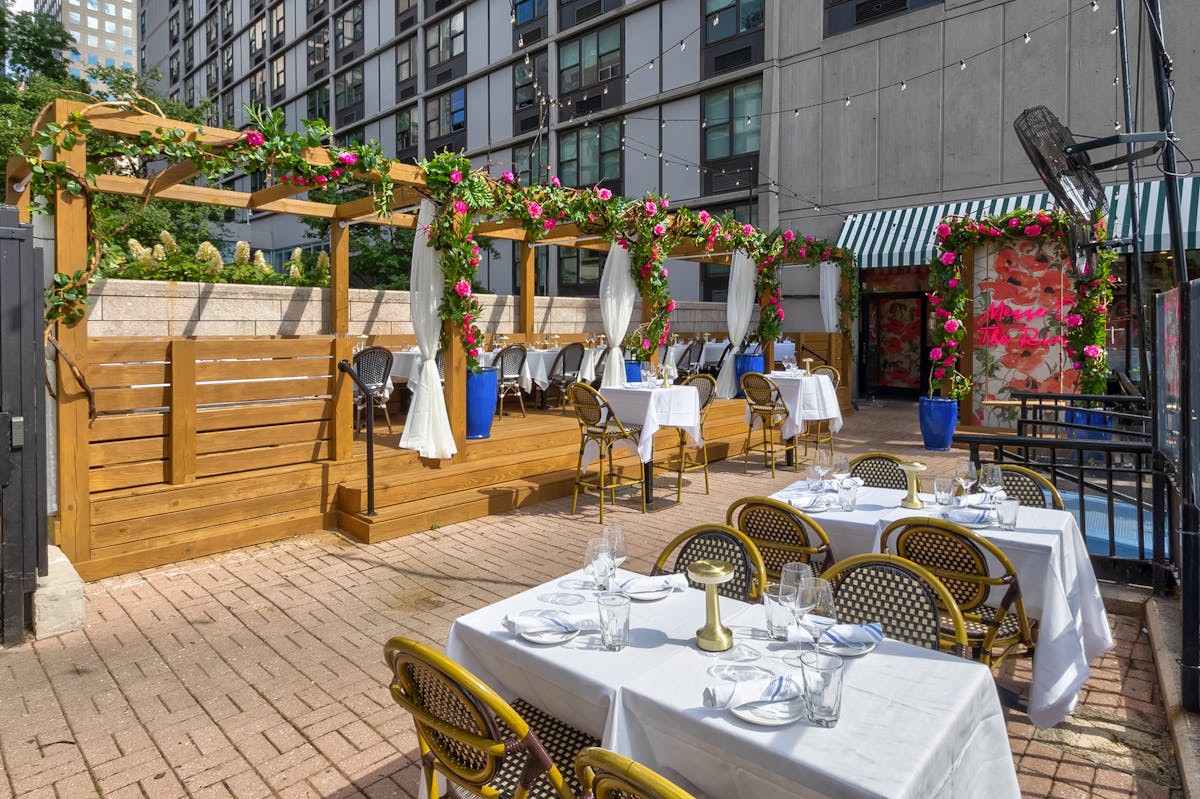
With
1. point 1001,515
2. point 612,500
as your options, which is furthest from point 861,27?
point 1001,515

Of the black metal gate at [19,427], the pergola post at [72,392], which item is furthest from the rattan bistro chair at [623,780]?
the pergola post at [72,392]

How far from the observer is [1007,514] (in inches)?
132

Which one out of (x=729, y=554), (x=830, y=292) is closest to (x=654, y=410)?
(x=729, y=554)

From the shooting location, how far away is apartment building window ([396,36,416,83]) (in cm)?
2573

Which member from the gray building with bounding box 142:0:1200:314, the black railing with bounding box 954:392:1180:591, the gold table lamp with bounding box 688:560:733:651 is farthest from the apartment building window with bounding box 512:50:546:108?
the gold table lamp with bounding box 688:560:733:651

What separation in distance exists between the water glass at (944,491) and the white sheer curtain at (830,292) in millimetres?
12433

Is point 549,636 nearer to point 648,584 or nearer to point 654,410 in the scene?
point 648,584

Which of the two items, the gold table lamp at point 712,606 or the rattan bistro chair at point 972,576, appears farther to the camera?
the rattan bistro chair at point 972,576

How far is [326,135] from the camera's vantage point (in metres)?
5.98

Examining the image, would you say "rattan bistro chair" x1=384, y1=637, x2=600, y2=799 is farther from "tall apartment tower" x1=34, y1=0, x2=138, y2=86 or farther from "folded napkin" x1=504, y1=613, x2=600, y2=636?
"tall apartment tower" x1=34, y1=0, x2=138, y2=86

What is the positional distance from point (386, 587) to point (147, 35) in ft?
165

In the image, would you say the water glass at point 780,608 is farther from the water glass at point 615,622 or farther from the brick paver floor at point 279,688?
the brick paver floor at point 279,688

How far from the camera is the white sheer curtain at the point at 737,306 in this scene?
12125mm

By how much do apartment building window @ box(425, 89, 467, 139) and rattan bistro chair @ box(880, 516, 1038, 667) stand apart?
24036 millimetres
